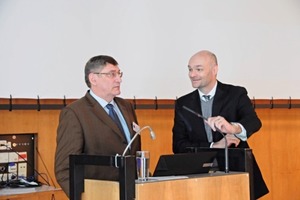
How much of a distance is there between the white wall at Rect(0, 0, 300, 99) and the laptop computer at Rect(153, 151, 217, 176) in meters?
1.92

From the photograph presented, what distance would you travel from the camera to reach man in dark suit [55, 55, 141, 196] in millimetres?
2916

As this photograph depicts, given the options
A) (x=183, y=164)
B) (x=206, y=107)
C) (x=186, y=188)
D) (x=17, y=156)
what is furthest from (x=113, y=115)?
(x=17, y=156)

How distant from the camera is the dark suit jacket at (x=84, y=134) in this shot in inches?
114

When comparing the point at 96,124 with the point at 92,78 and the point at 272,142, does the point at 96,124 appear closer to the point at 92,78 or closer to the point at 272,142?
the point at 92,78

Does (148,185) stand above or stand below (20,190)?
above

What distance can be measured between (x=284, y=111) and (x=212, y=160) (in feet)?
9.61

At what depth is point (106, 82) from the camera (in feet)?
10.4

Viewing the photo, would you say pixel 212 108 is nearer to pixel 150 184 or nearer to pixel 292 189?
pixel 150 184

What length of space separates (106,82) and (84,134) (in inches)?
14.6

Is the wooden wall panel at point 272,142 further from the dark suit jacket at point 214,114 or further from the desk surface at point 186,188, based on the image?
the desk surface at point 186,188

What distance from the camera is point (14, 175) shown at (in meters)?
4.01

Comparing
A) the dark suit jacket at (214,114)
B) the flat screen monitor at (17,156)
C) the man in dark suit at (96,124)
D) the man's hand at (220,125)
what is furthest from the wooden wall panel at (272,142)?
the man's hand at (220,125)

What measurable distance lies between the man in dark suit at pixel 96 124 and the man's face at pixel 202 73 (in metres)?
0.49

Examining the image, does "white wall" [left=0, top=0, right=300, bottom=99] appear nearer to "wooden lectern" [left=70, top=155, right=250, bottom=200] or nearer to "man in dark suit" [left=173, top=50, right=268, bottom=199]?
"man in dark suit" [left=173, top=50, right=268, bottom=199]
